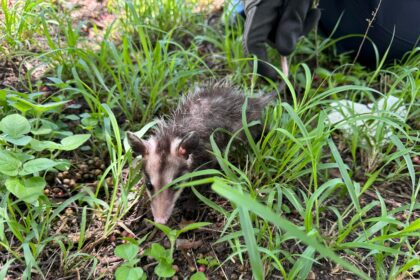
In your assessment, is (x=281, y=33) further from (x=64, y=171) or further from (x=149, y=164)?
(x=64, y=171)

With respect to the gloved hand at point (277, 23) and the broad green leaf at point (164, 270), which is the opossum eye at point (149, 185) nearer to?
the broad green leaf at point (164, 270)

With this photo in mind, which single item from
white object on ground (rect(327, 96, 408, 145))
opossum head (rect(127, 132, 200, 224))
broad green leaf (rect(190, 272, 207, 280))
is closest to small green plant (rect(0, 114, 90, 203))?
opossum head (rect(127, 132, 200, 224))

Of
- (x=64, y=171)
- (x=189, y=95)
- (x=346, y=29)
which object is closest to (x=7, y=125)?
(x=64, y=171)

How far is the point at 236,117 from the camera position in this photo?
2711 mm

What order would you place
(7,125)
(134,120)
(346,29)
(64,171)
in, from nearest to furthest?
(7,125) → (64,171) → (134,120) → (346,29)

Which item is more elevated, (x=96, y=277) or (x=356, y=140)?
(x=356, y=140)

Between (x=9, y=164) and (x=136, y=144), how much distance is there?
649 mm

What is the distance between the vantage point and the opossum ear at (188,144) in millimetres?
2236

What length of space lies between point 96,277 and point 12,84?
5.59 ft

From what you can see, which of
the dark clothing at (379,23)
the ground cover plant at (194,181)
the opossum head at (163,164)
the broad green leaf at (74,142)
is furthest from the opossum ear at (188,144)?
the dark clothing at (379,23)

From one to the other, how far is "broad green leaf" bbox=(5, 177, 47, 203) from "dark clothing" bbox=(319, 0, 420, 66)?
103 inches

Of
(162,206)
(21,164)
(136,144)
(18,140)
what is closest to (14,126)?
(18,140)

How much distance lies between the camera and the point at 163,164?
7.39ft

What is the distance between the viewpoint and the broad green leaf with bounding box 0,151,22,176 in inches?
75.2
